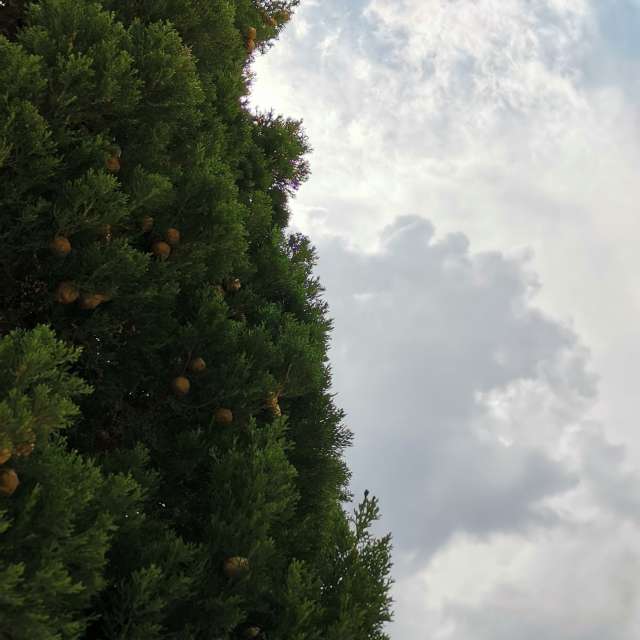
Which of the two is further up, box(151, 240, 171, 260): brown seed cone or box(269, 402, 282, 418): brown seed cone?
box(151, 240, 171, 260): brown seed cone

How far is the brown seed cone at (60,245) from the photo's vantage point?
534 centimetres

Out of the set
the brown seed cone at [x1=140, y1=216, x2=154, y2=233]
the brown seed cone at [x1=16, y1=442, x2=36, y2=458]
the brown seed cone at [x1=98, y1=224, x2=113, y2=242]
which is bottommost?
the brown seed cone at [x1=16, y1=442, x2=36, y2=458]

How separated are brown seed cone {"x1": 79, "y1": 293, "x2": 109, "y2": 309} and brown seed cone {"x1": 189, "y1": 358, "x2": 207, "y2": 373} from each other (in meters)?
0.98

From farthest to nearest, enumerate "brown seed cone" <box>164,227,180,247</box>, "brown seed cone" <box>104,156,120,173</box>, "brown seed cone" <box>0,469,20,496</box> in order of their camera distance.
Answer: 1. "brown seed cone" <box>164,227,180,247</box>
2. "brown seed cone" <box>104,156,120,173</box>
3. "brown seed cone" <box>0,469,20,496</box>

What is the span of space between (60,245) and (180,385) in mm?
1524

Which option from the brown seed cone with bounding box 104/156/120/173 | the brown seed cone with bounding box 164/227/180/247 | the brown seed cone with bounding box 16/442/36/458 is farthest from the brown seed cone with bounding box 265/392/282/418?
the brown seed cone with bounding box 16/442/36/458

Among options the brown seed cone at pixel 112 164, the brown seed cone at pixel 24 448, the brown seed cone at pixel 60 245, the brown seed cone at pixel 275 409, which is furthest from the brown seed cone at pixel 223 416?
the brown seed cone at pixel 112 164

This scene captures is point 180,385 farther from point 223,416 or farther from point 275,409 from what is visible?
point 275,409

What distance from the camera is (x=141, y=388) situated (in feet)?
20.2

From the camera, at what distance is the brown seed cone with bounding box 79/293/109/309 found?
545cm

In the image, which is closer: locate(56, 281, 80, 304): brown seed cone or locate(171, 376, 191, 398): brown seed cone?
locate(56, 281, 80, 304): brown seed cone

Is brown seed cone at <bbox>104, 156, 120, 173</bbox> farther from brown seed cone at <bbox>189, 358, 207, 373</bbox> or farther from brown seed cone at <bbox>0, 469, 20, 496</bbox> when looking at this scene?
brown seed cone at <bbox>0, 469, 20, 496</bbox>

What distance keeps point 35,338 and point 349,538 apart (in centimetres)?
317

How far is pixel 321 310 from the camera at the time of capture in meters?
8.59
